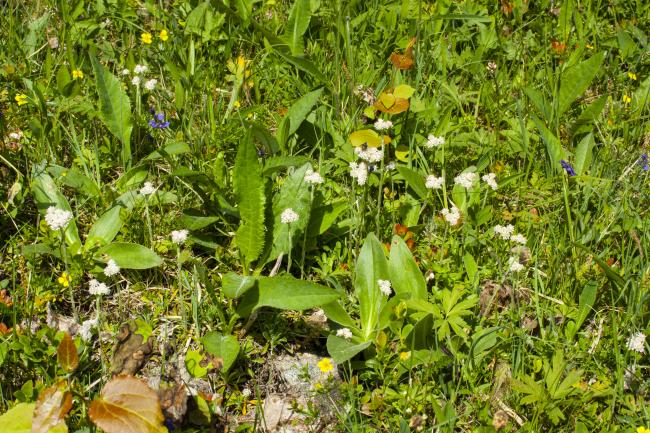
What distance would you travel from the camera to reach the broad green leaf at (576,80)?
12.6 feet

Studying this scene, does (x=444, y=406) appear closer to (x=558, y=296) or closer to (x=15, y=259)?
(x=558, y=296)

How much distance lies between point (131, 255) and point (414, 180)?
4.41 feet

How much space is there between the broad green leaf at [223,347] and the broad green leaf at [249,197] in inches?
16.3

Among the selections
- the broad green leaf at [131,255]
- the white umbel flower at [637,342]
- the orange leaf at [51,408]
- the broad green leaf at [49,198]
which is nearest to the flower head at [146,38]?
the broad green leaf at [49,198]

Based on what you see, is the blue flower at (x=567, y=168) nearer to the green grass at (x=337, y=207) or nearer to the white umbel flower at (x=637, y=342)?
the green grass at (x=337, y=207)

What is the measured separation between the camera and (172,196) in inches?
128

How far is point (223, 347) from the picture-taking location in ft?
8.71

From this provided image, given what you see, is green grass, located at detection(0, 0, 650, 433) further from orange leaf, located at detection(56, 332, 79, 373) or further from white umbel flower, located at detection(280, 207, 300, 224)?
white umbel flower, located at detection(280, 207, 300, 224)

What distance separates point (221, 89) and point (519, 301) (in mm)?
1992

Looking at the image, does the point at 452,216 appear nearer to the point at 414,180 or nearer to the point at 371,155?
the point at 414,180

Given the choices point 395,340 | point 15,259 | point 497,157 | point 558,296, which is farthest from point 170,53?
point 558,296

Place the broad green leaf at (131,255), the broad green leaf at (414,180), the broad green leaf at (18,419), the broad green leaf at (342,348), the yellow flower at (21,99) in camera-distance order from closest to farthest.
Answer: the broad green leaf at (18,419)
the broad green leaf at (342,348)
the broad green leaf at (131,255)
the broad green leaf at (414,180)
the yellow flower at (21,99)

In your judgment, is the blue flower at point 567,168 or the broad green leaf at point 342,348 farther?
the blue flower at point 567,168

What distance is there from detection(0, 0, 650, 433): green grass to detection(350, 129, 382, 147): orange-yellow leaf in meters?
0.14
